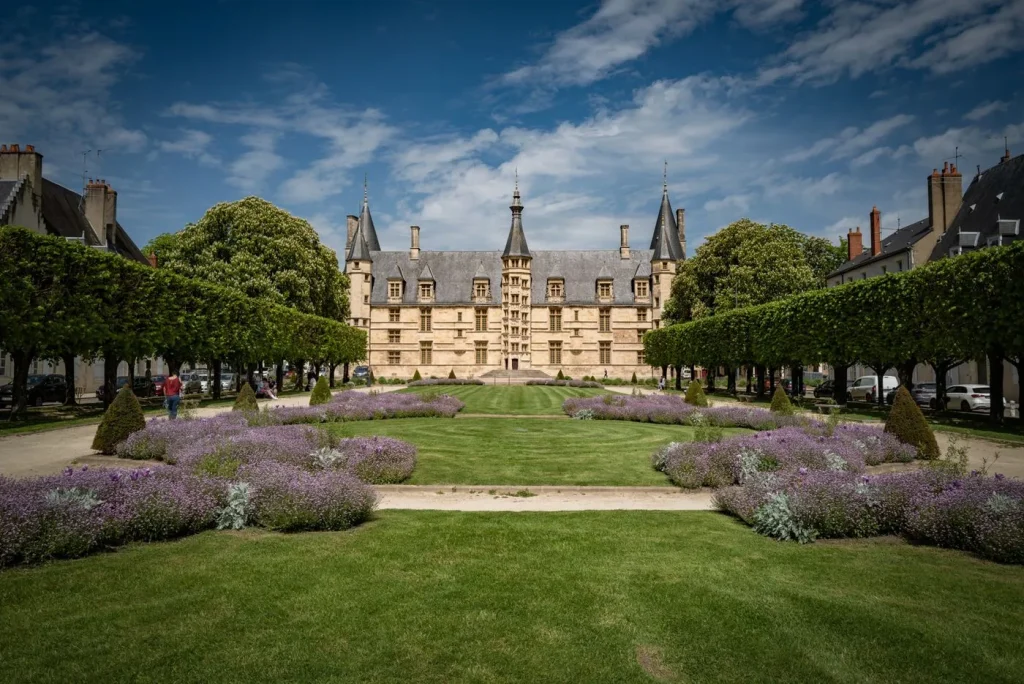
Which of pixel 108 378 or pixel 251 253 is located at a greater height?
pixel 251 253

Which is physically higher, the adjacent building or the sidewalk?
the adjacent building

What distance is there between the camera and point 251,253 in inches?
1854

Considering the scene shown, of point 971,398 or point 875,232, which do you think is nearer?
point 971,398

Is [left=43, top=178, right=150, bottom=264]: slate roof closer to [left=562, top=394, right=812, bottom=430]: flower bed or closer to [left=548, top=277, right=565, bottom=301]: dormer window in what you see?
[left=562, top=394, right=812, bottom=430]: flower bed

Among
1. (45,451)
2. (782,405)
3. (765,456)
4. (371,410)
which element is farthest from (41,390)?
(765,456)

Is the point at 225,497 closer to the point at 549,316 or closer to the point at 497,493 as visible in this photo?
the point at 497,493

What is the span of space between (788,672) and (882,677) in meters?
Result: 0.61

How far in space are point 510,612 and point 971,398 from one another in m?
33.5

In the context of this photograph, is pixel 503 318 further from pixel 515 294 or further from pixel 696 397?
pixel 696 397

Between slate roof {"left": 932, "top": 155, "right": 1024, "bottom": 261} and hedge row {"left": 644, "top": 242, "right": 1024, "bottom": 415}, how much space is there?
11.0m

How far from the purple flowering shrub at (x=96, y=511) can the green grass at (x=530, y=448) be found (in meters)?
4.53

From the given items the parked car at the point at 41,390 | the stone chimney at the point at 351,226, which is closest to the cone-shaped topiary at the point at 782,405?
the parked car at the point at 41,390

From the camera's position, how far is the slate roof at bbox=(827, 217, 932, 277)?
45.1 meters

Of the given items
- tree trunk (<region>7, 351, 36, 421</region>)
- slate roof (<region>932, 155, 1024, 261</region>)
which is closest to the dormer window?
slate roof (<region>932, 155, 1024, 261</region>)
